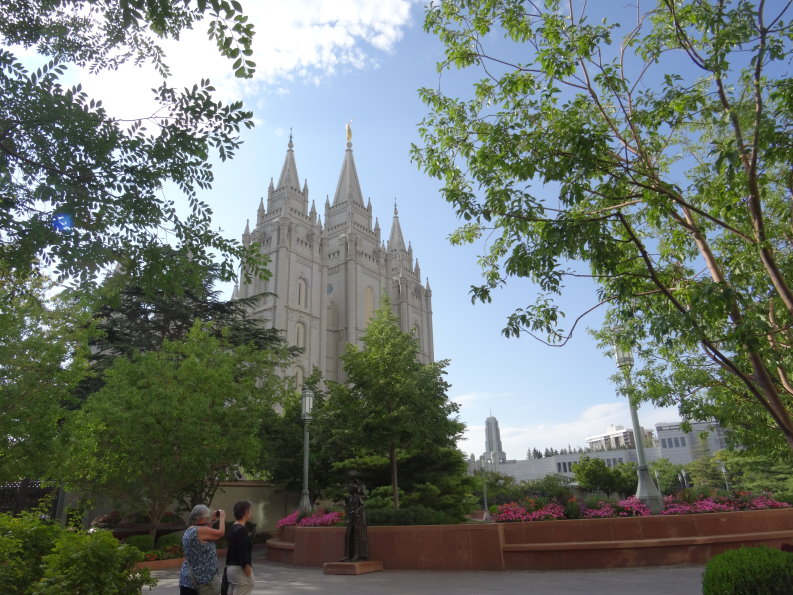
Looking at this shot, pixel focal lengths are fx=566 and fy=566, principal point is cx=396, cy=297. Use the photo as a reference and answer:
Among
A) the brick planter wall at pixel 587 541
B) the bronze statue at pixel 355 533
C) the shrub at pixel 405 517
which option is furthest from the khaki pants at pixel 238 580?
the shrub at pixel 405 517

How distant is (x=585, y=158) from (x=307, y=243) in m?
58.7

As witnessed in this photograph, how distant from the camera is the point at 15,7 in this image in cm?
754

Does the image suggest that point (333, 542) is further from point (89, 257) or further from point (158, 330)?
point (158, 330)

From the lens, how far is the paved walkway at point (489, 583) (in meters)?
8.76

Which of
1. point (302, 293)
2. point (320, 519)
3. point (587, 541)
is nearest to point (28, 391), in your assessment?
point (320, 519)

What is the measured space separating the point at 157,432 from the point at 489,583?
1019cm

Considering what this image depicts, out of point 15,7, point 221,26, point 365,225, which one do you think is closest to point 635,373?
point 221,26

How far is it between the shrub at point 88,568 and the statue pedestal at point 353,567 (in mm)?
5493

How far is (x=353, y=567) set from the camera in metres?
11.3

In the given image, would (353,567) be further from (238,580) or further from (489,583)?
(238,580)

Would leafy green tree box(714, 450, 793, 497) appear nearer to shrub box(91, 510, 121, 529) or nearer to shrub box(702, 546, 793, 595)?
shrub box(91, 510, 121, 529)

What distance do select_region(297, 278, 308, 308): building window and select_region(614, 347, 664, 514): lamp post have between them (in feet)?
166

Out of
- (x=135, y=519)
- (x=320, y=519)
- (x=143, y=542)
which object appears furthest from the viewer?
(x=135, y=519)

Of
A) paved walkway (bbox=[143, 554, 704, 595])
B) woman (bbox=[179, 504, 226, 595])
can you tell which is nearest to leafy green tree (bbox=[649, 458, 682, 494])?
paved walkway (bbox=[143, 554, 704, 595])
